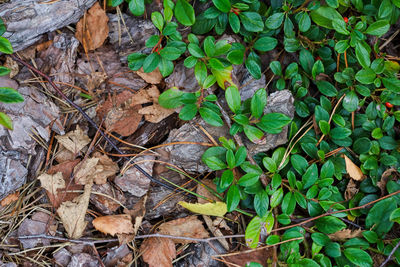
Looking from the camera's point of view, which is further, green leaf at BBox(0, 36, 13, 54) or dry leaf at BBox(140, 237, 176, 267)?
dry leaf at BBox(140, 237, 176, 267)

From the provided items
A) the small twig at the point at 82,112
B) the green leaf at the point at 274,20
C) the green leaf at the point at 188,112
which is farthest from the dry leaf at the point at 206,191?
the green leaf at the point at 274,20

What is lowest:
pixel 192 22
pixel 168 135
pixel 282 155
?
pixel 282 155

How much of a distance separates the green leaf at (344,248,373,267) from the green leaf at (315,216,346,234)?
0.52 feet

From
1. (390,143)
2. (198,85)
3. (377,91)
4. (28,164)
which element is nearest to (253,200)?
(198,85)

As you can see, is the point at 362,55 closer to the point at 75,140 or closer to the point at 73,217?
the point at 75,140

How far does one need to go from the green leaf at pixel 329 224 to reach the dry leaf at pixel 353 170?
31cm

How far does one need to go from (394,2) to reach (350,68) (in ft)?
1.56

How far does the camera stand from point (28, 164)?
2213 millimetres

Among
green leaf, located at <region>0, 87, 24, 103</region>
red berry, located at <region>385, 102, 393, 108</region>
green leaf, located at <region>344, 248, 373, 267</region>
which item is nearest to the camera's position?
green leaf, located at <region>0, 87, 24, 103</region>

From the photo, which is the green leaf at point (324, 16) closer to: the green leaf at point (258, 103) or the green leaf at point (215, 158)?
the green leaf at point (258, 103)

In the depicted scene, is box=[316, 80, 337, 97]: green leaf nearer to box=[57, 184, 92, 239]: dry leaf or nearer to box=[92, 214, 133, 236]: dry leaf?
box=[92, 214, 133, 236]: dry leaf

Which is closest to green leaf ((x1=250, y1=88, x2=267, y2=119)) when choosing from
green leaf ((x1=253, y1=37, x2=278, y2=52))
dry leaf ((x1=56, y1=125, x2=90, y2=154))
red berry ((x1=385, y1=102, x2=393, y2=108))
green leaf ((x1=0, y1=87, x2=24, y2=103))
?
green leaf ((x1=253, y1=37, x2=278, y2=52))

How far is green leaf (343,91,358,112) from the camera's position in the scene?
2.24 m

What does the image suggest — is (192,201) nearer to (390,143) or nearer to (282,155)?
(282,155)
